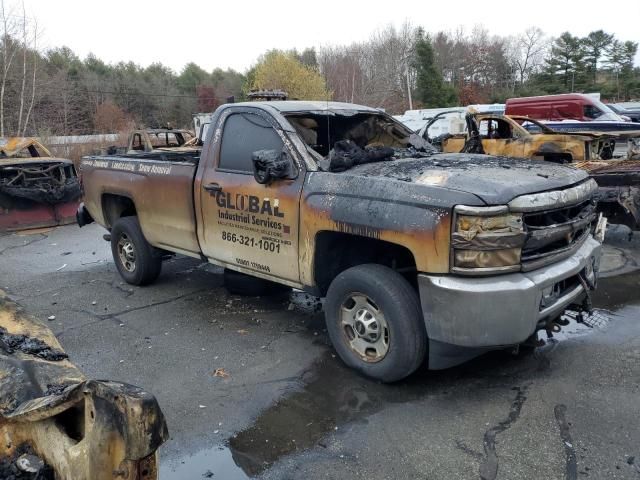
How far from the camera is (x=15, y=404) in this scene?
7.00ft

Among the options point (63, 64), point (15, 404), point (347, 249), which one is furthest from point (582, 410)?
point (63, 64)

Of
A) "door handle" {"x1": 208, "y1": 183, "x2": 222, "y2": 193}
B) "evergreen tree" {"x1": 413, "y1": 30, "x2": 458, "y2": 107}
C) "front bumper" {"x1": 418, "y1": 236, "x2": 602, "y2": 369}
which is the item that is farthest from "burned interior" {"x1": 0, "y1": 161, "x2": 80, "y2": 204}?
"evergreen tree" {"x1": 413, "y1": 30, "x2": 458, "y2": 107}

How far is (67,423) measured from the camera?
199 centimetres

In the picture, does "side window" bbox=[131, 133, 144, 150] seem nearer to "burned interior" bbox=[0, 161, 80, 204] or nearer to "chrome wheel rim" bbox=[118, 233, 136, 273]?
"burned interior" bbox=[0, 161, 80, 204]

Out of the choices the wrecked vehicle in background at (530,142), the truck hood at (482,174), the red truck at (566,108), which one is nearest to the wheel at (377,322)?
the truck hood at (482,174)

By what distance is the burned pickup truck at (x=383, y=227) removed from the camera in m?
3.19

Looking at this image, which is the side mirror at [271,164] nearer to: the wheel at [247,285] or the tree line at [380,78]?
the wheel at [247,285]

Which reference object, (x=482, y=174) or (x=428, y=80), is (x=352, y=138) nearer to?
(x=482, y=174)

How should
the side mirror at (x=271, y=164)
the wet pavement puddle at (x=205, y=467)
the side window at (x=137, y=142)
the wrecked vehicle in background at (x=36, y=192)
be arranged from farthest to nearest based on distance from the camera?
the side window at (x=137, y=142)
the wrecked vehicle in background at (x=36, y=192)
the side mirror at (x=271, y=164)
the wet pavement puddle at (x=205, y=467)

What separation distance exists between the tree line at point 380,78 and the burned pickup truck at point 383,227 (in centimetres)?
2440

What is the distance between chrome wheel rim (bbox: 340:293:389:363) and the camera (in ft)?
12.2

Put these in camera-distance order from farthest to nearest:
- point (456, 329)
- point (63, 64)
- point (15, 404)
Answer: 1. point (63, 64)
2. point (456, 329)
3. point (15, 404)

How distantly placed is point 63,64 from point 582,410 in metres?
53.0

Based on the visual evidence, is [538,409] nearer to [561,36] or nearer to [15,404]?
[15,404]
